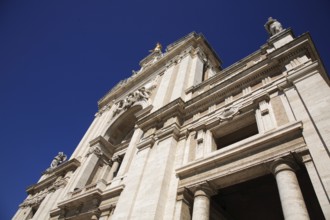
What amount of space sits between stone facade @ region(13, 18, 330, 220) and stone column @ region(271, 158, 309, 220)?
0.03 metres

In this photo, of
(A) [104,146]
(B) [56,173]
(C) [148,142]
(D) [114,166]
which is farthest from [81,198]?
(B) [56,173]

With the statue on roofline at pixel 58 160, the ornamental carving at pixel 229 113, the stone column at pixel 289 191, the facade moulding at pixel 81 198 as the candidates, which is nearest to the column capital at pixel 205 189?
the stone column at pixel 289 191

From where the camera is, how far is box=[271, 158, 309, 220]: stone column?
610 cm

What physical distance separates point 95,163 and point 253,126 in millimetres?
11723

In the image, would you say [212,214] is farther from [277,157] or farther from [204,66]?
[204,66]

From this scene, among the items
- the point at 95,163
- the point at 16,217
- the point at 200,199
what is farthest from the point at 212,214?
the point at 16,217

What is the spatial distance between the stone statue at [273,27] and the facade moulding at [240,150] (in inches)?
289

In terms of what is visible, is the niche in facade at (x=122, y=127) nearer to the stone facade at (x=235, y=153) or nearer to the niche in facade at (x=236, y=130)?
the stone facade at (x=235, y=153)

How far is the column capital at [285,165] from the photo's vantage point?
734 centimetres

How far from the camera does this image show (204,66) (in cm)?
2134

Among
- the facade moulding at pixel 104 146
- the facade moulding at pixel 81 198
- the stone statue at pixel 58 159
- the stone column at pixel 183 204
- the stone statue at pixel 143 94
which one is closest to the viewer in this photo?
the stone column at pixel 183 204

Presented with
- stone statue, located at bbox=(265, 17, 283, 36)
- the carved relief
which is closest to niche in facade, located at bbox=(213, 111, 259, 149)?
stone statue, located at bbox=(265, 17, 283, 36)

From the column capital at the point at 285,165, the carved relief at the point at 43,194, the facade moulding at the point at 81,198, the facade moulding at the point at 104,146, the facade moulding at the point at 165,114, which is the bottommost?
the column capital at the point at 285,165

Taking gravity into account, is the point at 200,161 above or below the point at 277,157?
above
